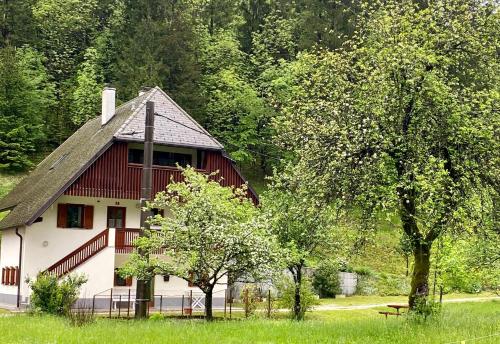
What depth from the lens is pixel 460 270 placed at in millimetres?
27656

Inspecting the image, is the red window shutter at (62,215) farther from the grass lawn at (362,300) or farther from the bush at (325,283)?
the bush at (325,283)

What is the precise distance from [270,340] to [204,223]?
23.1 feet

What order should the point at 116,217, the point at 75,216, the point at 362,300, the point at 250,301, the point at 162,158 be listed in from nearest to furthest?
1. the point at 250,301
2. the point at 75,216
3. the point at 116,217
4. the point at 162,158
5. the point at 362,300

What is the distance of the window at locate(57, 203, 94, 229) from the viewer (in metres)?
30.9

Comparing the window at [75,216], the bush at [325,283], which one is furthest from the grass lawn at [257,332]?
the bush at [325,283]

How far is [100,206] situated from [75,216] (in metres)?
1.26

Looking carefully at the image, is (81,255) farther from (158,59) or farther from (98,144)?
(158,59)

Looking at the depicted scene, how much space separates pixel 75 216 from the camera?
3134 cm

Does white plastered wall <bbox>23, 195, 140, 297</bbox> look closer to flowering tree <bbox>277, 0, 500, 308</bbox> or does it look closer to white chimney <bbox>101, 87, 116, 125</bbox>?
white chimney <bbox>101, 87, 116, 125</bbox>

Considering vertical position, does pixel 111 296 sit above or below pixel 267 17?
below

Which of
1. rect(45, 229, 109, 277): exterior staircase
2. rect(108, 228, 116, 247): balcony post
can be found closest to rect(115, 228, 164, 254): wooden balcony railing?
rect(108, 228, 116, 247): balcony post

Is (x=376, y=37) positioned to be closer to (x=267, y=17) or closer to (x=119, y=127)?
(x=119, y=127)

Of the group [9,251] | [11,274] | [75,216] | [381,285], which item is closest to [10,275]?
[11,274]

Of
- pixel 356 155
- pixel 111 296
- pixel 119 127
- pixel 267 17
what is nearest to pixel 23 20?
pixel 267 17
